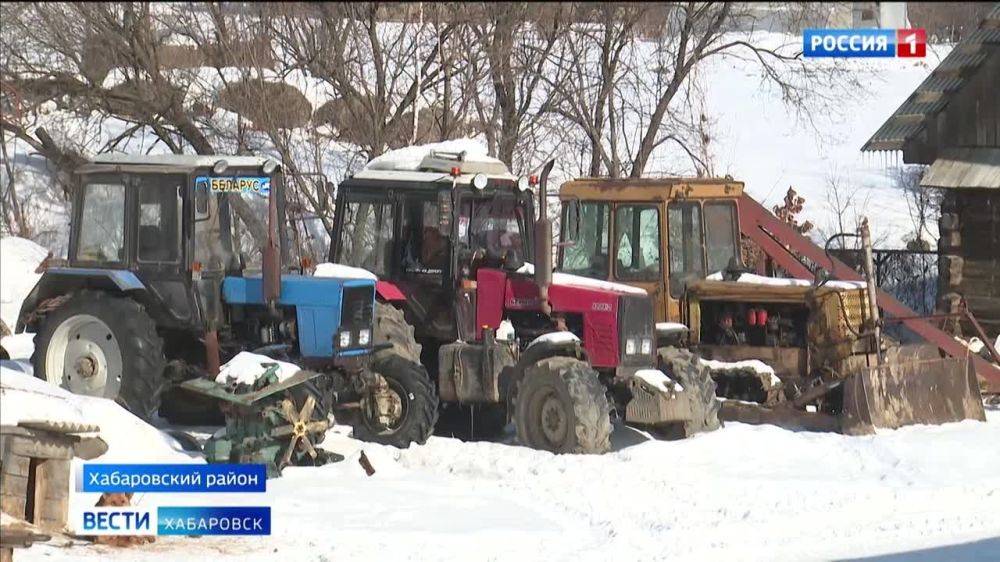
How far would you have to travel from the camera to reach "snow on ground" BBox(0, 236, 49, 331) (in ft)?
69.1

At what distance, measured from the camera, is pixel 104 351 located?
14.0 m

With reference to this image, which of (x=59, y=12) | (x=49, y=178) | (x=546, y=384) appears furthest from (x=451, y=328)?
(x=49, y=178)

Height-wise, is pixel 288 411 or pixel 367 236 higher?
pixel 367 236

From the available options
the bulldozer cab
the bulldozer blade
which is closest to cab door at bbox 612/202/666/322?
the bulldozer cab

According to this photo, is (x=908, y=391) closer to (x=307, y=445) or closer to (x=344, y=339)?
(x=344, y=339)

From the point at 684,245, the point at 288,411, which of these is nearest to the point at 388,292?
the point at 288,411

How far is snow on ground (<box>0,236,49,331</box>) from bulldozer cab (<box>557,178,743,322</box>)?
7.51 m

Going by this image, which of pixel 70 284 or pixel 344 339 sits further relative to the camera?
pixel 70 284

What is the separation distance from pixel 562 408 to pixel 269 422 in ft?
9.05

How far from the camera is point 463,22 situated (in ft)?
72.5

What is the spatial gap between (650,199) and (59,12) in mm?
8651

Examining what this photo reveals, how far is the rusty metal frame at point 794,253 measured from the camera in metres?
17.7

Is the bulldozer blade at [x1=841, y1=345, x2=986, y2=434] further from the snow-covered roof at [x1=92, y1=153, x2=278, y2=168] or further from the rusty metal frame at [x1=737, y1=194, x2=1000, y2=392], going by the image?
the snow-covered roof at [x1=92, y1=153, x2=278, y2=168]

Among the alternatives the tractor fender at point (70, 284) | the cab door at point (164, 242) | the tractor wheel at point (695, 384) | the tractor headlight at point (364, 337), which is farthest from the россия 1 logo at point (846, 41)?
the tractor fender at point (70, 284)
